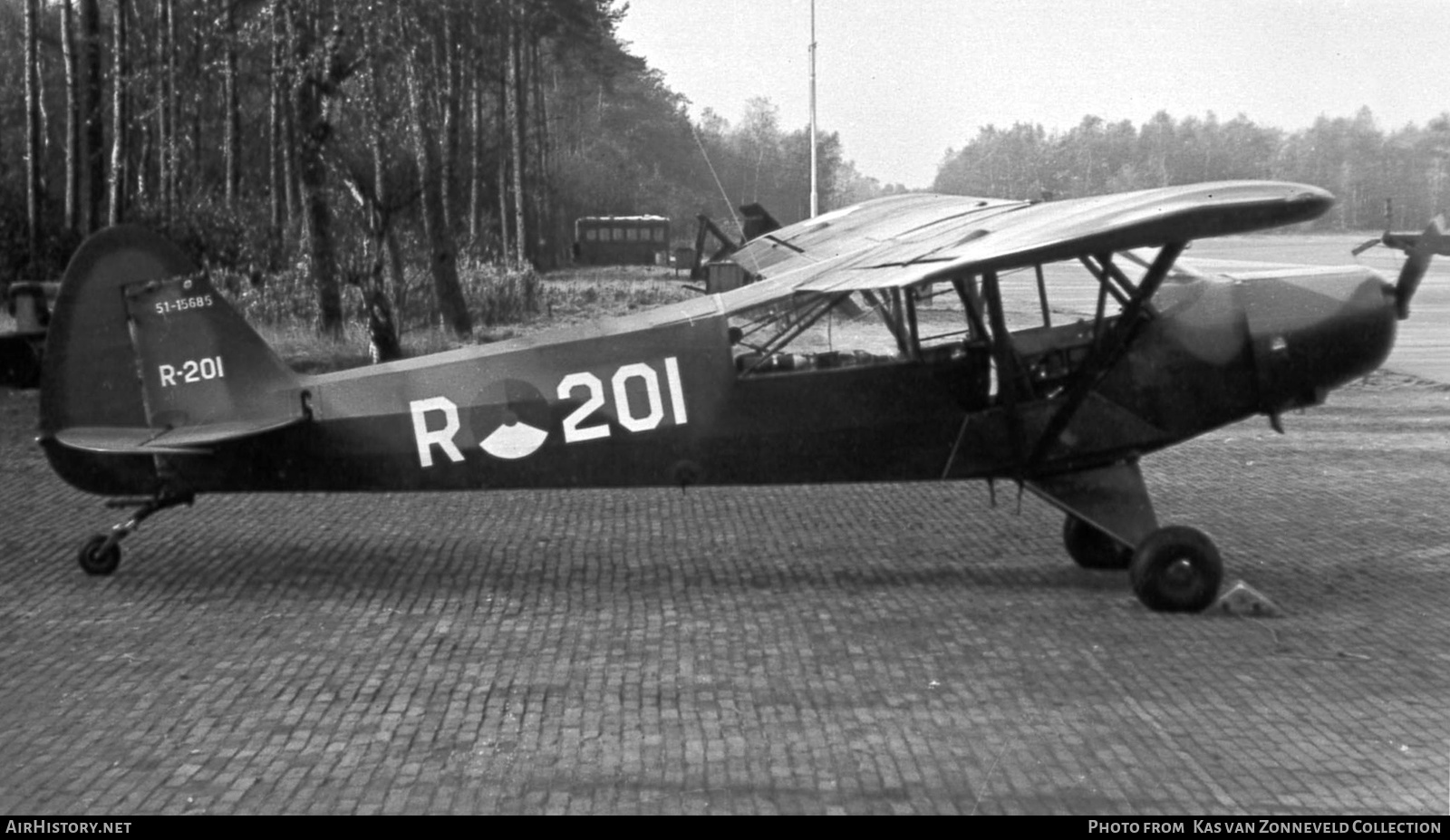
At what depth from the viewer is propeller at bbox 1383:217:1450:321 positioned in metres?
8.36

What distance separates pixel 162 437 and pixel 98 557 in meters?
0.91

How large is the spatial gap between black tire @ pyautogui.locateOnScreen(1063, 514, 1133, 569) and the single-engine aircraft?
0.15 meters

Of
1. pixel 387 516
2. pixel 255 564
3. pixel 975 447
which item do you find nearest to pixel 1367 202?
pixel 975 447

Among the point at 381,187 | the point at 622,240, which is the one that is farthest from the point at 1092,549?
the point at 622,240

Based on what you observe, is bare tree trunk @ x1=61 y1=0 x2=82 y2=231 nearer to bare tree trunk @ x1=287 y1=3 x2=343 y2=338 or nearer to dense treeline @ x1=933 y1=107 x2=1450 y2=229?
bare tree trunk @ x1=287 y1=3 x2=343 y2=338

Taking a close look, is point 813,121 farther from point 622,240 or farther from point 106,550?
point 622,240

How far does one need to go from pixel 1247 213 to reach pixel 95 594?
645 centimetres

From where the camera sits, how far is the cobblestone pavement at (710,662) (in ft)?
17.6

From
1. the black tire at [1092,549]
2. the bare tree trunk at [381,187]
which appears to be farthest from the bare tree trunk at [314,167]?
the black tire at [1092,549]

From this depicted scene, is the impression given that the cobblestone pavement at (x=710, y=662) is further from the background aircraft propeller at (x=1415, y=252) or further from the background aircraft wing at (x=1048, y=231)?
the background aircraft wing at (x=1048, y=231)

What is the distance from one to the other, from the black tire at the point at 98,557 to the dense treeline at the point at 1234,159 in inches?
270

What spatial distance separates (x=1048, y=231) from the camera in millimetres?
7613
